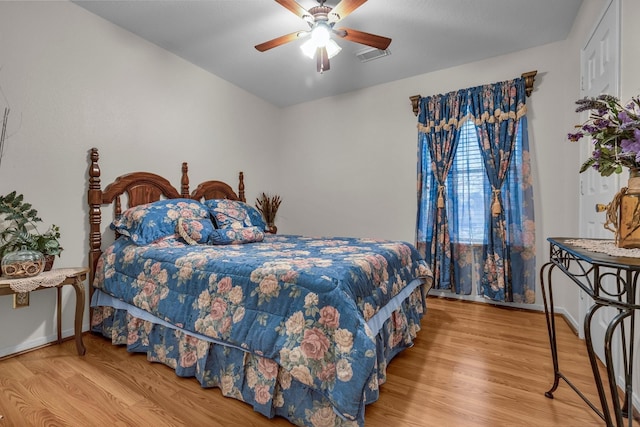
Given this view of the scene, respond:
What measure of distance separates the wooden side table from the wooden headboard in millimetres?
351

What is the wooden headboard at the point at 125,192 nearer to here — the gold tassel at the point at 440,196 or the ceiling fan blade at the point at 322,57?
the ceiling fan blade at the point at 322,57

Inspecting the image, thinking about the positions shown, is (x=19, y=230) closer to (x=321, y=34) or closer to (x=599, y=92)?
(x=321, y=34)

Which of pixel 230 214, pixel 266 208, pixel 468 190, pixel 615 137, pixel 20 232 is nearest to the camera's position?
pixel 615 137

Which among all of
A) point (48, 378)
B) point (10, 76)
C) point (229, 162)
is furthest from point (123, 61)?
point (48, 378)

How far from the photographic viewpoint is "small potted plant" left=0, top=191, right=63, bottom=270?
6.30ft

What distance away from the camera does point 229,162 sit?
12.4ft

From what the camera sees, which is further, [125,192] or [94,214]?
[125,192]

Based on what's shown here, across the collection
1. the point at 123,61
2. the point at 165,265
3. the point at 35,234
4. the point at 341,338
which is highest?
the point at 123,61

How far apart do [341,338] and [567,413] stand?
4.08ft

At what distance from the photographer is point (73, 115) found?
7.79ft

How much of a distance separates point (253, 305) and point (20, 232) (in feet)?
5.63

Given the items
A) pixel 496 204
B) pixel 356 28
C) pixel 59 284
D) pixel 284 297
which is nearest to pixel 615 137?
pixel 284 297

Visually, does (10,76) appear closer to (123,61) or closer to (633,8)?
(123,61)

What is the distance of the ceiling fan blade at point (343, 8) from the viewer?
6.40 feet
